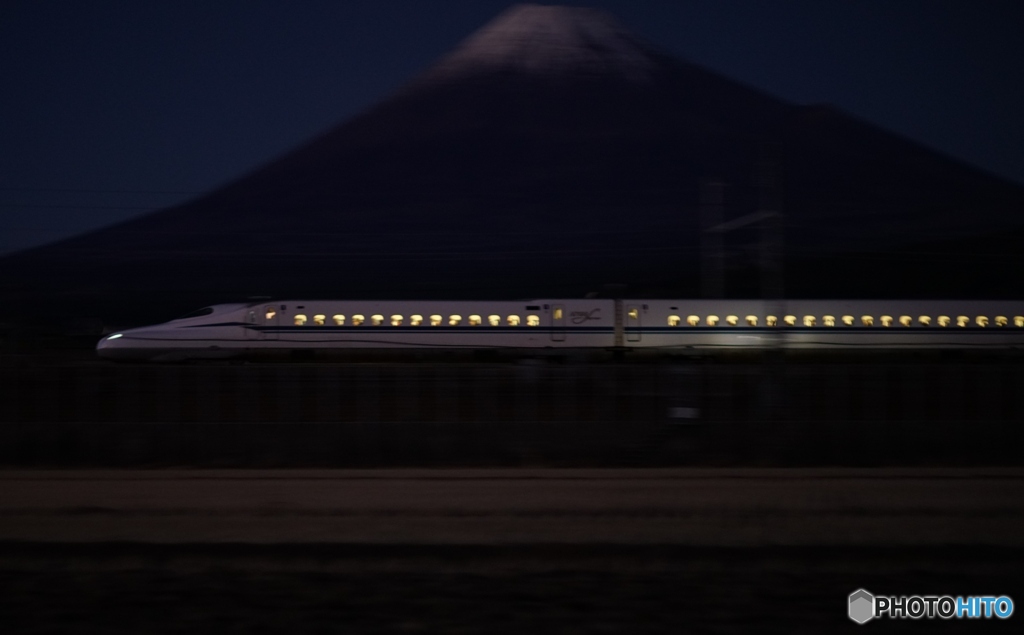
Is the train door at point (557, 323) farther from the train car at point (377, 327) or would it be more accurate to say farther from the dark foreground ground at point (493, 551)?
the dark foreground ground at point (493, 551)

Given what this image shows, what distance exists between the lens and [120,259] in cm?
7225

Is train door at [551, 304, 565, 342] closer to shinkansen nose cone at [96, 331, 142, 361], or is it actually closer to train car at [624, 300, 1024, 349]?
train car at [624, 300, 1024, 349]

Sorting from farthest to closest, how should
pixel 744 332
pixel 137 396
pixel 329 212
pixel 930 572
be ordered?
1. pixel 329 212
2. pixel 744 332
3. pixel 137 396
4. pixel 930 572

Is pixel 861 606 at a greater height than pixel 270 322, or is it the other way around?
pixel 270 322

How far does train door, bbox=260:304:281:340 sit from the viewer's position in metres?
35.5

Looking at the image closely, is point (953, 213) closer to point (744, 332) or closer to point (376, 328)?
point (744, 332)

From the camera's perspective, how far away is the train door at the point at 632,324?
37.7m

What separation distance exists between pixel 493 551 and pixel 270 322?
2877 centimetres

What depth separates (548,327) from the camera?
37.2 m

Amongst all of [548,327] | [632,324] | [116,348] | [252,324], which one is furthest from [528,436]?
[632,324]

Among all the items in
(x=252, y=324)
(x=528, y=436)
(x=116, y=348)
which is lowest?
(x=528, y=436)

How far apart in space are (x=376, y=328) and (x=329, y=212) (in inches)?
2867

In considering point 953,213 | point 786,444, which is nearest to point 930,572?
point 786,444

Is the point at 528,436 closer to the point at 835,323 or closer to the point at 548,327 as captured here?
the point at 548,327
